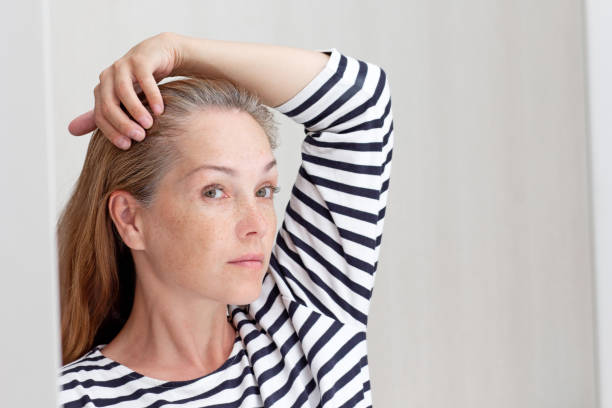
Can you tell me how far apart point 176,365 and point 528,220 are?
685 millimetres

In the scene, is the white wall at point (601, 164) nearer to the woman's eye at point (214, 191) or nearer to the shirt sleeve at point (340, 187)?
the shirt sleeve at point (340, 187)

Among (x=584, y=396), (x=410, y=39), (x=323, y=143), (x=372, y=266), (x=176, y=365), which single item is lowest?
(x=584, y=396)

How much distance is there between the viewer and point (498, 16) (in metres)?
1.21

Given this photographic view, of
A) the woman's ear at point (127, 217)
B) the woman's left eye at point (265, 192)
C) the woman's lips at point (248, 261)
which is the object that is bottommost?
the woman's lips at point (248, 261)

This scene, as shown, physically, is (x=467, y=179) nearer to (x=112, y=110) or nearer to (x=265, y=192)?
(x=265, y=192)

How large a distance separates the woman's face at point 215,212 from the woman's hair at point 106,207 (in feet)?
0.06

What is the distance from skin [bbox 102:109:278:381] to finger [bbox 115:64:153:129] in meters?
0.05

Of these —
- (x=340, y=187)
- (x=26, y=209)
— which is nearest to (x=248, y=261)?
(x=340, y=187)

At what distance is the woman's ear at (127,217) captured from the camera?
75cm

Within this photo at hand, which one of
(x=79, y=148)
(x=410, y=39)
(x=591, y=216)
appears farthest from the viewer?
(x=410, y=39)

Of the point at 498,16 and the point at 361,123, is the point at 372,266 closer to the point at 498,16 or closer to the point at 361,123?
the point at 361,123

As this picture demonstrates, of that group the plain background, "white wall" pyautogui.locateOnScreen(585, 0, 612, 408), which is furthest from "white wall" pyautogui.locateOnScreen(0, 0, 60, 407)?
the plain background

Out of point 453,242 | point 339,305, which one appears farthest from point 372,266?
point 453,242

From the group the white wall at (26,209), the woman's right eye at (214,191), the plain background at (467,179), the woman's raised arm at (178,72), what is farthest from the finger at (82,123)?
the white wall at (26,209)
